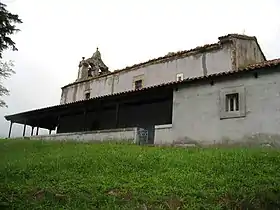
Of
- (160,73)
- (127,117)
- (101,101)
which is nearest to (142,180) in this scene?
(101,101)

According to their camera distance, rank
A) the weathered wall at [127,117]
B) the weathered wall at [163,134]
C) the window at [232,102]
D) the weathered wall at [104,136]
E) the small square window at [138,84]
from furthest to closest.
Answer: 1. the small square window at [138,84]
2. the weathered wall at [127,117]
3. the weathered wall at [104,136]
4. the weathered wall at [163,134]
5. the window at [232,102]

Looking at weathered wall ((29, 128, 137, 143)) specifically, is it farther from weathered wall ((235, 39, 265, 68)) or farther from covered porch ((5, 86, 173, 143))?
weathered wall ((235, 39, 265, 68))

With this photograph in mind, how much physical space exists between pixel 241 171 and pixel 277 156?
2.35m

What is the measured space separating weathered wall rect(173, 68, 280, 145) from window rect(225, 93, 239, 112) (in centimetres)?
45

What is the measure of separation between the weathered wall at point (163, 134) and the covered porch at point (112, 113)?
67.3 inches

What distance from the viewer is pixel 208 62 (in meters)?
23.7

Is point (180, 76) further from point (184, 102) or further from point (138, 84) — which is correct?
point (184, 102)

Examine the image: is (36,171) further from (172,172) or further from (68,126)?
(68,126)

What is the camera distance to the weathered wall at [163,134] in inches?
726

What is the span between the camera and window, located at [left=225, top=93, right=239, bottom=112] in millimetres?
17094

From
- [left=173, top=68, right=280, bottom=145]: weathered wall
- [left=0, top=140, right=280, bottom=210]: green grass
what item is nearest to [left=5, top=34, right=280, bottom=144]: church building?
[left=173, top=68, right=280, bottom=145]: weathered wall

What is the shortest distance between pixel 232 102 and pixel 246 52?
7.52 meters

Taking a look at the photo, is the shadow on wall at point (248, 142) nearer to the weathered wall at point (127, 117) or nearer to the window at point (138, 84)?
the weathered wall at point (127, 117)

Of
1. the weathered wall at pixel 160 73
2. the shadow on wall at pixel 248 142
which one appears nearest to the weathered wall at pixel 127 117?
the weathered wall at pixel 160 73
